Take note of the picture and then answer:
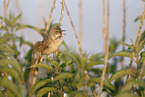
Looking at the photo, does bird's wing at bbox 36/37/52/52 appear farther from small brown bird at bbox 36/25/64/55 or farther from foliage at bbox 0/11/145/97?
foliage at bbox 0/11/145/97

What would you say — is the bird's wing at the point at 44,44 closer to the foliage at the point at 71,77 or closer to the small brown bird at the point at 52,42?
the small brown bird at the point at 52,42

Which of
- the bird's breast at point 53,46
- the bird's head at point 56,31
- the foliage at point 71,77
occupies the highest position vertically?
the bird's head at point 56,31

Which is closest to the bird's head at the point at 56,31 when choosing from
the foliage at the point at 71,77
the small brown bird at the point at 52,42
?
the small brown bird at the point at 52,42

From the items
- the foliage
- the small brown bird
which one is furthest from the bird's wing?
the foliage

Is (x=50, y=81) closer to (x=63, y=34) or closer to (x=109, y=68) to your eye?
(x=63, y=34)

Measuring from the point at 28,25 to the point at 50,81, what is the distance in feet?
2.45

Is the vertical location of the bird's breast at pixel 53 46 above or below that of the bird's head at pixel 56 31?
below

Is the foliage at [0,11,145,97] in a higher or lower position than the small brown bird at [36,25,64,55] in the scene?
lower

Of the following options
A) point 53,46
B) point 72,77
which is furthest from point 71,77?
point 53,46

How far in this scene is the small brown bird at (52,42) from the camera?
5.10 feet

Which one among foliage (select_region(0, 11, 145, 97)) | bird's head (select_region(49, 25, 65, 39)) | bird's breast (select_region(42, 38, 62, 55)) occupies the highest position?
bird's head (select_region(49, 25, 65, 39))

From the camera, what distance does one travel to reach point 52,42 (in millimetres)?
1604

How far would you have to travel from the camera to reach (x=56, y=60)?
136cm

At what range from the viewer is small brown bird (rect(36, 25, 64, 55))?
156cm
